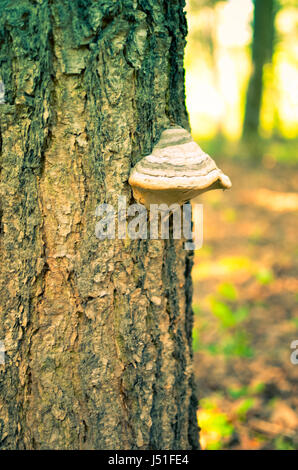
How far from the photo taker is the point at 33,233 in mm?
1445

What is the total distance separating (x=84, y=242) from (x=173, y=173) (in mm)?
444

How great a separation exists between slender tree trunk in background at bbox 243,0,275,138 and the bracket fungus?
8.33m

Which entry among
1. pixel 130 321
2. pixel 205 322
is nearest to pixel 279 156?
pixel 205 322

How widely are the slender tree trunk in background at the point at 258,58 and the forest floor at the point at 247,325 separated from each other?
2.84 meters

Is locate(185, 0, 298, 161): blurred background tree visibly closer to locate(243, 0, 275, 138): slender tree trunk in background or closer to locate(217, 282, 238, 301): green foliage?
locate(243, 0, 275, 138): slender tree trunk in background

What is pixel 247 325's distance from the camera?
3811 mm

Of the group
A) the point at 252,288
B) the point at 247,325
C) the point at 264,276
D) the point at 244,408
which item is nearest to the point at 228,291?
the point at 252,288

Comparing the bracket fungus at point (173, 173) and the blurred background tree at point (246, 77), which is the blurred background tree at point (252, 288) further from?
the bracket fungus at point (173, 173)

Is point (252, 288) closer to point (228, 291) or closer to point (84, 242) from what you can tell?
point (228, 291)

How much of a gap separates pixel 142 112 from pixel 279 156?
29.9ft

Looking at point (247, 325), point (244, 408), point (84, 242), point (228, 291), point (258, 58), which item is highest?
point (258, 58)

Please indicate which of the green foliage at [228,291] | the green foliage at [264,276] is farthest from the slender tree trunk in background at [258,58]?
the green foliage at [228,291]

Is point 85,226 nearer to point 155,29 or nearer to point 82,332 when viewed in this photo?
point 82,332

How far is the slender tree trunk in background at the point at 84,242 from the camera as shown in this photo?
4.37 ft
